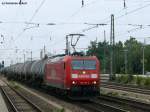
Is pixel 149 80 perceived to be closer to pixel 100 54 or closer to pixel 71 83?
pixel 71 83

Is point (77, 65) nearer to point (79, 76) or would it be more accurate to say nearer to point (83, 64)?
point (83, 64)

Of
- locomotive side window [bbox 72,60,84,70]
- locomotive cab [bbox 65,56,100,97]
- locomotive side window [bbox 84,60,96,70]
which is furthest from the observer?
locomotive side window [bbox 84,60,96,70]

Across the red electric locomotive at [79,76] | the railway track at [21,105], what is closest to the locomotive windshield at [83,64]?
the red electric locomotive at [79,76]

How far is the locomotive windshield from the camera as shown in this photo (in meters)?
29.1

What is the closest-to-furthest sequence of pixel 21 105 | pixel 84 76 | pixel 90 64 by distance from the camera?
pixel 21 105
pixel 84 76
pixel 90 64

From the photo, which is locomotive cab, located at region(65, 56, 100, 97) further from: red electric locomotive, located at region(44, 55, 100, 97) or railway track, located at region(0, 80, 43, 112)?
railway track, located at region(0, 80, 43, 112)

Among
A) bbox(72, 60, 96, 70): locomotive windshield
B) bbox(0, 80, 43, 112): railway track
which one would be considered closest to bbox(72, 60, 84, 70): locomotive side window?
bbox(72, 60, 96, 70): locomotive windshield

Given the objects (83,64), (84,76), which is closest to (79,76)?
(84,76)

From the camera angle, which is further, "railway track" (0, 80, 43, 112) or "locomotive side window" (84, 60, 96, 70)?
"locomotive side window" (84, 60, 96, 70)

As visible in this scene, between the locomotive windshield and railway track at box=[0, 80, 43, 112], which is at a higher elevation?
the locomotive windshield

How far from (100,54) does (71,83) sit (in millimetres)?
95930

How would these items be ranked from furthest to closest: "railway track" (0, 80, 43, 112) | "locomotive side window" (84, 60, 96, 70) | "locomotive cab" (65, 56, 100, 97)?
"locomotive side window" (84, 60, 96, 70)
"locomotive cab" (65, 56, 100, 97)
"railway track" (0, 80, 43, 112)

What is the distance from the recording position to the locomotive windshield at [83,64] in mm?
29141

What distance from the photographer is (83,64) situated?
29375 millimetres
